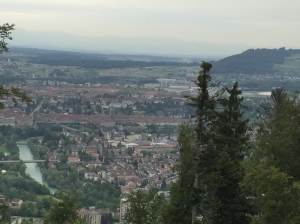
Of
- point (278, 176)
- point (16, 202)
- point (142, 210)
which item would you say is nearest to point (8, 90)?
point (278, 176)

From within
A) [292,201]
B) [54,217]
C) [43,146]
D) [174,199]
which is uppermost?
[292,201]

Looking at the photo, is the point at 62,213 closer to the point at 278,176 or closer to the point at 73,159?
the point at 278,176

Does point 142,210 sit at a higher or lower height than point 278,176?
lower

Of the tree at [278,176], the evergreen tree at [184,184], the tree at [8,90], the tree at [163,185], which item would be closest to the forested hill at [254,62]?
the tree at [163,185]

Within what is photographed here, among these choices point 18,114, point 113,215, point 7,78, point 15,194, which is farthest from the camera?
point 7,78

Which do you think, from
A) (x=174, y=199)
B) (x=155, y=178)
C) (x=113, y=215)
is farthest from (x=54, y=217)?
(x=155, y=178)

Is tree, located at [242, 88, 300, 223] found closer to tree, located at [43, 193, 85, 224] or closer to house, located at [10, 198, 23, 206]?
tree, located at [43, 193, 85, 224]

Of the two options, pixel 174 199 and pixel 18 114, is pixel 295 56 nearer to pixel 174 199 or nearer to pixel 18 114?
pixel 18 114

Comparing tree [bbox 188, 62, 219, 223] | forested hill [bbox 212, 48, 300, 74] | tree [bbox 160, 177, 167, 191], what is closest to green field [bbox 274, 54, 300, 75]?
forested hill [bbox 212, 48, 300, 74]
